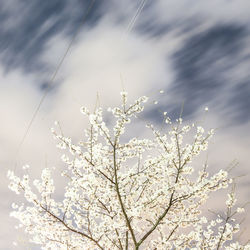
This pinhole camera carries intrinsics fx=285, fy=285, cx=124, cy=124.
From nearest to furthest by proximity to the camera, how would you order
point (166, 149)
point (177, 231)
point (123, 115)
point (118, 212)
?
point (123, 115) → point (118, 212) → point (166, 149) → point (177, 231)

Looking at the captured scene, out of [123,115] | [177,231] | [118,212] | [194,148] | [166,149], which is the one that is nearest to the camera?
[123,115]

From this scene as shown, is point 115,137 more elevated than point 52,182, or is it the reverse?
point 115,137

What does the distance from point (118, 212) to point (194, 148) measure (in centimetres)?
353

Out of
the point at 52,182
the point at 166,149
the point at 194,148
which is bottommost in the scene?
the point at 52,182

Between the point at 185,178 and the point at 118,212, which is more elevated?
the point at 185,178

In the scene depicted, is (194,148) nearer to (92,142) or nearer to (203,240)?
(92,142)

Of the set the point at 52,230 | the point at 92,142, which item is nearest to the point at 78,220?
the point at 52,230

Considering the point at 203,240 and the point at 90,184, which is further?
the point at 203,240

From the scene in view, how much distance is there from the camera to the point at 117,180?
9922 millimetres

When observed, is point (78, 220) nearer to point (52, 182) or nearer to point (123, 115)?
point (52, 182)

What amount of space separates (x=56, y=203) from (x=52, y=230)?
131cm

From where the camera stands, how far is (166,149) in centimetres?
1099

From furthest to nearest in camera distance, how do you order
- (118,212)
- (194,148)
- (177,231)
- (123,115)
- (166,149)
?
(177,231) < (166,149) < (118,212) < (194,148) < (123,115)

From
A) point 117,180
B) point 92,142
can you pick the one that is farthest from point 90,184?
point 92,142
